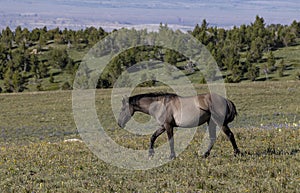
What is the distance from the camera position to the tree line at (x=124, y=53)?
298ft

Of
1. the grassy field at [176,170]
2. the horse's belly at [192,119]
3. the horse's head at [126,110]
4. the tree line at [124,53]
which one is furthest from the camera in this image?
the tree line at [124,53]

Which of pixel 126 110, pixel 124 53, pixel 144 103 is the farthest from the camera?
pixel 124 53

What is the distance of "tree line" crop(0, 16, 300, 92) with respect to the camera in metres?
90.8

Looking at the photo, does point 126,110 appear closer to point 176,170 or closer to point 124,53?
point 176,170

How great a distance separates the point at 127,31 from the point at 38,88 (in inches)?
1280

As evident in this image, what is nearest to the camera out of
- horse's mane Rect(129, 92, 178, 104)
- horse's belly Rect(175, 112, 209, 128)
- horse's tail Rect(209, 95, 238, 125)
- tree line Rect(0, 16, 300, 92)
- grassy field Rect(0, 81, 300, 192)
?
grassy field Rect(0, 81, 300, 192)

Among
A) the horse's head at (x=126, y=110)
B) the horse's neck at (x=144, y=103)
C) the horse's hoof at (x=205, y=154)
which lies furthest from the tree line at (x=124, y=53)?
the horse's hoof at (x=205, y=154)

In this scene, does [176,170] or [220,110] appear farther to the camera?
[220,110]

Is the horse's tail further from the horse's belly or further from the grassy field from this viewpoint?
the grassy field

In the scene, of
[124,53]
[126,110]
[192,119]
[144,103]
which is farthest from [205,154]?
[124,53]

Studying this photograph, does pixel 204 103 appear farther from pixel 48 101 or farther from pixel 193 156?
pixel 48 101

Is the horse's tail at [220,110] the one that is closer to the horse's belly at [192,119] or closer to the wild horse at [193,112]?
the wild horse at [193,112]

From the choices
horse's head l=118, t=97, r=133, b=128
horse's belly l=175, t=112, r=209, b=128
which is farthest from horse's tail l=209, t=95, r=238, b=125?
horse's head l=118, t=97, r=133, b=128

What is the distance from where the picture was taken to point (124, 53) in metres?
93.6
